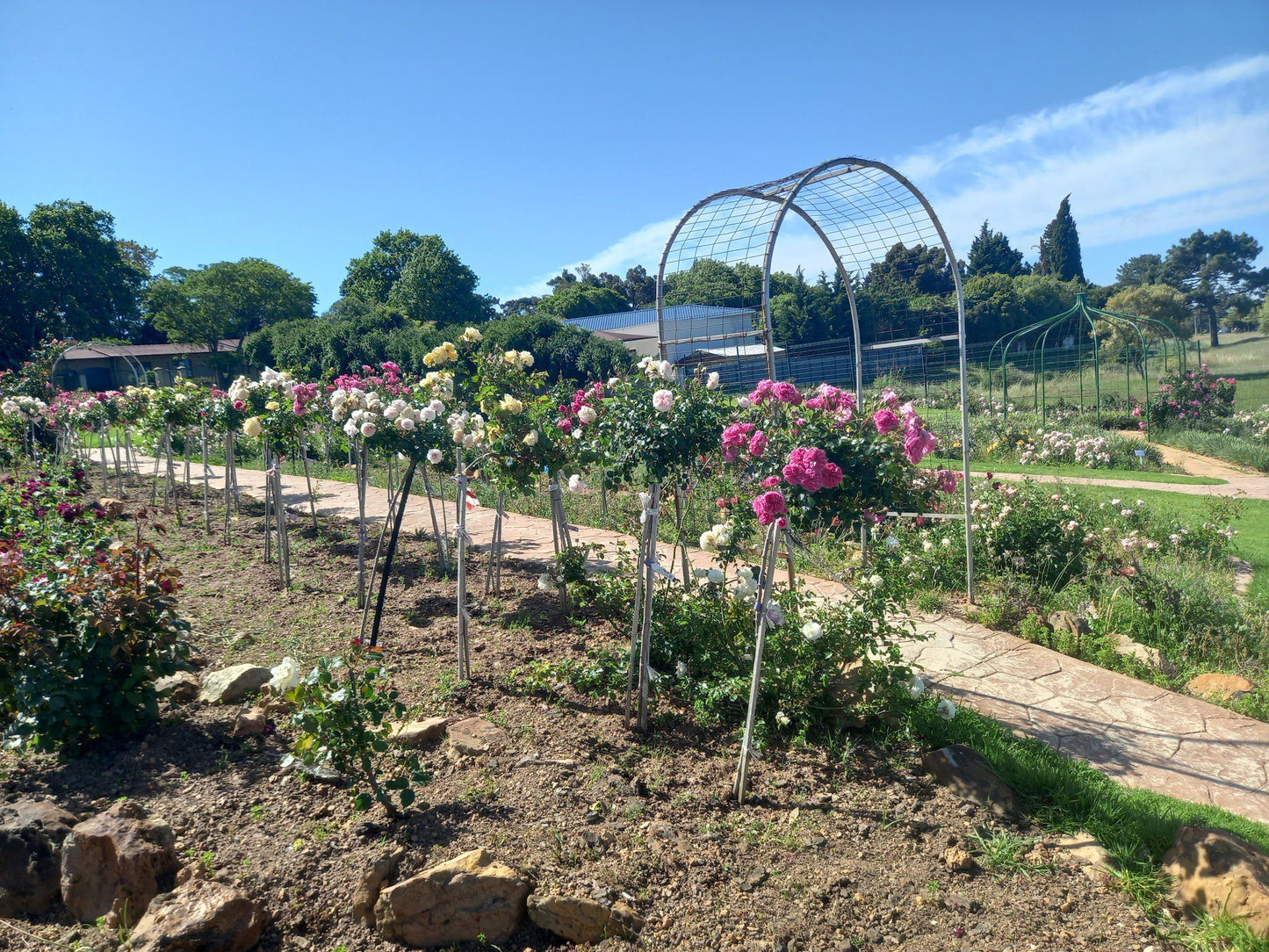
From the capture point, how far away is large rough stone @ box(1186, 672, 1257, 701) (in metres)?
3.62

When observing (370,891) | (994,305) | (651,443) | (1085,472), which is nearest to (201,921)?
(370,891)

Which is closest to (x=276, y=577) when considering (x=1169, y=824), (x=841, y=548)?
(x=841, y=548)

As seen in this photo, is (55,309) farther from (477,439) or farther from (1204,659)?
(1204,659)

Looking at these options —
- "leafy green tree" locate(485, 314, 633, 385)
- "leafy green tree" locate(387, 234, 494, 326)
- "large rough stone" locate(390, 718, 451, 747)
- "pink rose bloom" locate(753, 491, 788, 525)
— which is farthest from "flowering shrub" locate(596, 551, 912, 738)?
"leafy green tree" locate(387, 234, 494, 326)

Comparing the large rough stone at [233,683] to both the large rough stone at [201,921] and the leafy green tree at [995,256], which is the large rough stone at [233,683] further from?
the leafy green tree at [995,256]

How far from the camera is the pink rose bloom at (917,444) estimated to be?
2930mm

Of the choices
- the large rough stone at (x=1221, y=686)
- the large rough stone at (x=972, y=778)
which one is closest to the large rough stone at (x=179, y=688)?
the large rough stone at (x=972, y=778)

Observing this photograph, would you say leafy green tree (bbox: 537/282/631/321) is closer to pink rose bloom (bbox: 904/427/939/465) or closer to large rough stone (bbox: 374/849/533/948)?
pink rose bloom (bbox: 904/427/939/465)

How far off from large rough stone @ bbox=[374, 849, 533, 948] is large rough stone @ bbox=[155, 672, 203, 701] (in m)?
2.02

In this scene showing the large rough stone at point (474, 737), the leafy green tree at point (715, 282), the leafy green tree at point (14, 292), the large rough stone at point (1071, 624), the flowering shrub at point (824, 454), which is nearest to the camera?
the flowering shrub at point (824, 454)

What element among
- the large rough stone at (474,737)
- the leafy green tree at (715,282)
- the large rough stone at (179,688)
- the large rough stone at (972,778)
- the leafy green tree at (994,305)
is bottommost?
the large rough stone at (972,778)

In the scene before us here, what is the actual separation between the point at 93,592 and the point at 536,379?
2.93 metres

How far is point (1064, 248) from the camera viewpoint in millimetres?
42688

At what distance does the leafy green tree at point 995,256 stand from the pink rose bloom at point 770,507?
42374 mm
